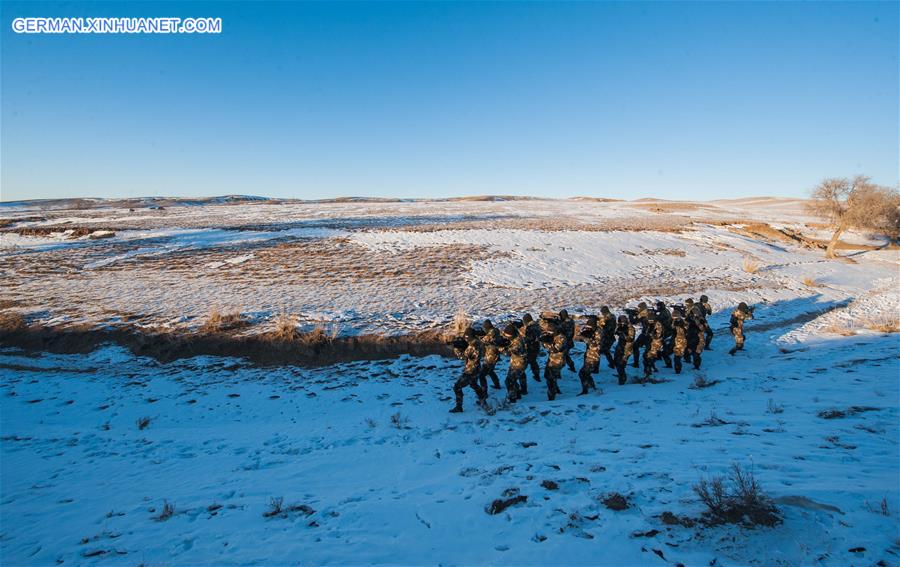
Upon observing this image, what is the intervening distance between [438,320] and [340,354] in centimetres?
407

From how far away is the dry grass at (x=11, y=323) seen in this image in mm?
14812

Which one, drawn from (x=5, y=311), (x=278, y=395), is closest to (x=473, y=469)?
(x=278, y=395)

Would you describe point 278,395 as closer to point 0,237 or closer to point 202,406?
point 202,406

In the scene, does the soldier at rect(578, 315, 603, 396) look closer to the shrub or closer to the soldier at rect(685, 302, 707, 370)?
the soldier at rect(685, 302, 707, 370)

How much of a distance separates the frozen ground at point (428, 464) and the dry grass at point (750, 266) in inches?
575

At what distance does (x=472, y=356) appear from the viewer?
9.80m

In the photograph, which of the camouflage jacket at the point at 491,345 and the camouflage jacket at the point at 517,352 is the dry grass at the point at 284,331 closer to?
the camouflage jacket at the point at 491,345

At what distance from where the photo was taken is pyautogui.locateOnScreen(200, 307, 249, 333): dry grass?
14.7m

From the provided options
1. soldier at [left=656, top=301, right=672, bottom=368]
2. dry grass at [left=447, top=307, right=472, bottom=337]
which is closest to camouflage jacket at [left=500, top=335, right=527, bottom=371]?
dry grass at [left=447, top=307, right=472, bottom=337]

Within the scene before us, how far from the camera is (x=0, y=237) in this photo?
3266 cm

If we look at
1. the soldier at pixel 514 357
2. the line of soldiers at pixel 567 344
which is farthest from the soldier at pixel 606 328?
the soldier at pixel 514 357

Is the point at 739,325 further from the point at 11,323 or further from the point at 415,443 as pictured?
the point at 11,323

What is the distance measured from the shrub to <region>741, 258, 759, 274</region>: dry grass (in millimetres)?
25368

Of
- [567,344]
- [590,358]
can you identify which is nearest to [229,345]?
[567,344]
